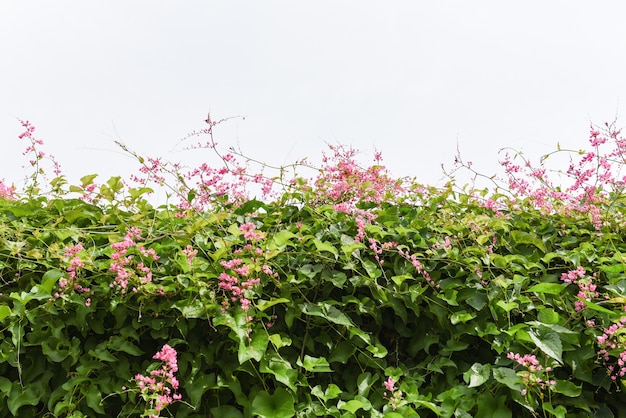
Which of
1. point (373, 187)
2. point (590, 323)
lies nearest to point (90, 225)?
point (373, 187)

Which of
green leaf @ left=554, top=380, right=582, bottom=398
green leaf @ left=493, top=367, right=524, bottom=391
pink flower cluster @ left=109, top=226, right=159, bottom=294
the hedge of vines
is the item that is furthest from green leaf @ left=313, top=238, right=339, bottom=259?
green leaf @ left=554, top=380, right=582, bottom=398

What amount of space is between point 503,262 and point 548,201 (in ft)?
2.93

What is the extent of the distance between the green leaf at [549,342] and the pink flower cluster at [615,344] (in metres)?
0.18

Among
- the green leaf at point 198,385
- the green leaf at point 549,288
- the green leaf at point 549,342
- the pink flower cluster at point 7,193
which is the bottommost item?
the green leaf at point 198,385

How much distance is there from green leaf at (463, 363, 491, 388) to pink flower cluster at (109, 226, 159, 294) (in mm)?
1355

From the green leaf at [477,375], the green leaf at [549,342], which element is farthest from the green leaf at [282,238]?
the green leaf at [549,342]

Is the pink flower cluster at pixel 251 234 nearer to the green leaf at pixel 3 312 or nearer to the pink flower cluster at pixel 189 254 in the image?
the pink flower cluster at pixel 189 254

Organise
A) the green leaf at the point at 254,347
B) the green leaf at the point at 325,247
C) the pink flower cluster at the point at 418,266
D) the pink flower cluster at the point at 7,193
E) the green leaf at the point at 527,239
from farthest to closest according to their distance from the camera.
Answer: the pink flower cluster at the point at 7,193, the green leaf at the point at 527,239, the pink flower cluster at the point at 418,266, the green leaf at the point at 325,247, the green leaf at the point at 254,347

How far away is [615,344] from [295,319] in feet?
4.39

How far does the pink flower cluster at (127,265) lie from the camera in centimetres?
235

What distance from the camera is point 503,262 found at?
2.73m

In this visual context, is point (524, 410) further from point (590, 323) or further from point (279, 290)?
point (279, 290)

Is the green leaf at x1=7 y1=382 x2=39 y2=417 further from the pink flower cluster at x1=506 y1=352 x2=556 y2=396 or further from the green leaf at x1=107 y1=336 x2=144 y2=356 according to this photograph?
the pink flower cluster at x1=506 y1=352 x2=556 y2=396

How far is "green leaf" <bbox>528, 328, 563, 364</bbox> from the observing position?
237cm
